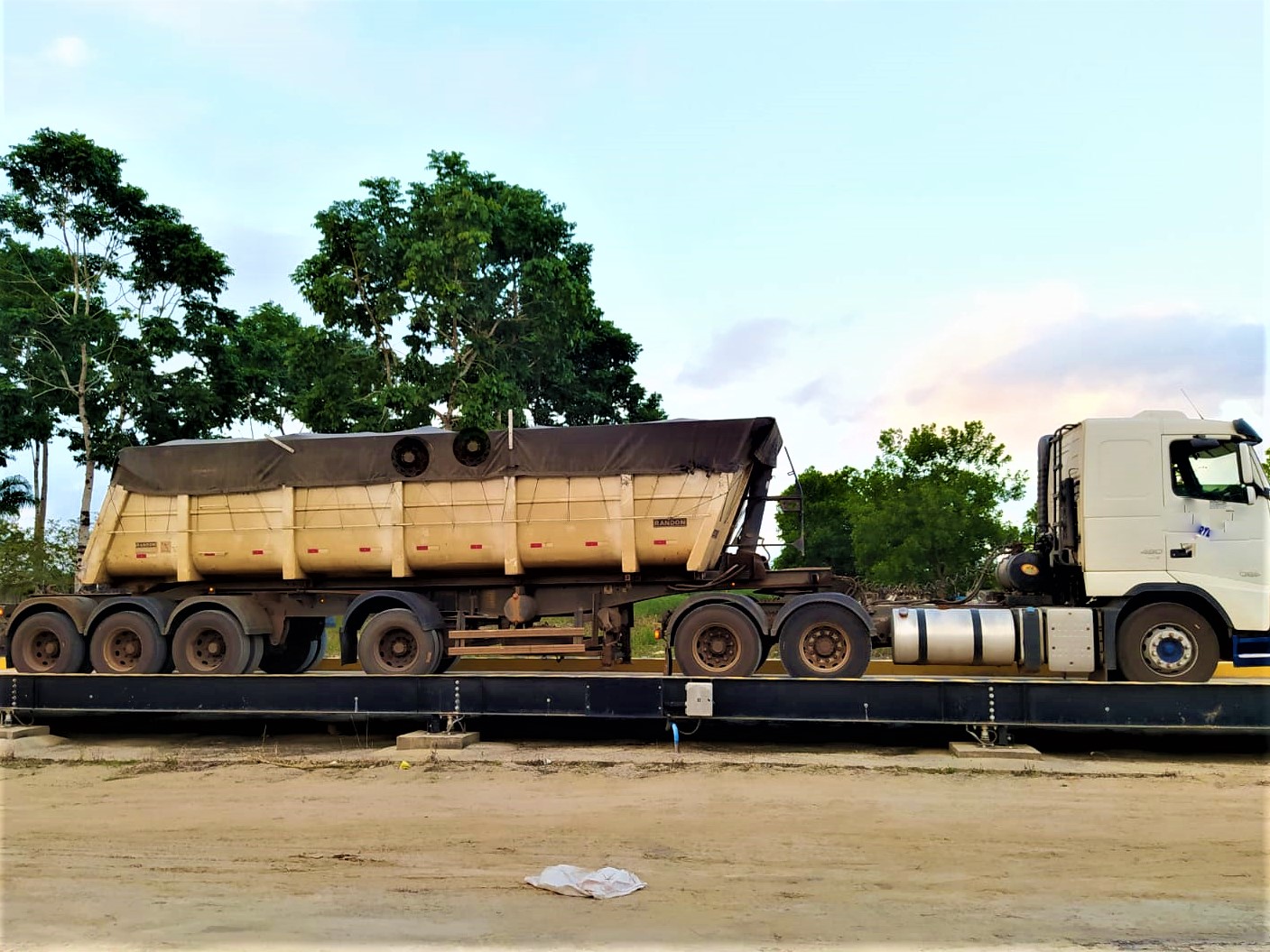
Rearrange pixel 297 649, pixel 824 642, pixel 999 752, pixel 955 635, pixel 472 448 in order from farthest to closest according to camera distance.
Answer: pixel 297 649
pixel 472 448
pixel 824 642
pixel 955 635
pixel 999 752

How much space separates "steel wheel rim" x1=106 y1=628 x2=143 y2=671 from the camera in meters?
13.1

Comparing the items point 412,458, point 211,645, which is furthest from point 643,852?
point 211,645

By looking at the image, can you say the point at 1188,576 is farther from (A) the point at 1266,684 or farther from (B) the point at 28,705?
(B) the point at 28,705

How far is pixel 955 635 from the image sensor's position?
1151 cm

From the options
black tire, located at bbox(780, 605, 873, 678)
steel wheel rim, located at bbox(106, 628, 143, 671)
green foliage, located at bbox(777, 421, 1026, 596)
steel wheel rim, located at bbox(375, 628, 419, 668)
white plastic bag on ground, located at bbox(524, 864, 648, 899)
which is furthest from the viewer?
green foliage, located at bbox(777, 421, 1026, 596)

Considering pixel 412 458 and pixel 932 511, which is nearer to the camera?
pixel 412 458

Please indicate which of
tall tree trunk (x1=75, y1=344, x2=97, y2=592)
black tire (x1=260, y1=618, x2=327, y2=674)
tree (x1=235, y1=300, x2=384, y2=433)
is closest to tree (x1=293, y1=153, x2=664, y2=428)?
A: tree (x1=235, y1=300, x2=384, y2=433)

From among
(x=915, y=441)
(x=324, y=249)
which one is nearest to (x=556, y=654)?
(x=324, y=249)

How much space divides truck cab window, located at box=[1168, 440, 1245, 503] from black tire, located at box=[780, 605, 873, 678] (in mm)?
3716

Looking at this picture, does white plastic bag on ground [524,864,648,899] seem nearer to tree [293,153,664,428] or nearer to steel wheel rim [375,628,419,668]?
steel wheel rim [375,628,419,668]

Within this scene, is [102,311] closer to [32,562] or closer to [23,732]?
[32,562]

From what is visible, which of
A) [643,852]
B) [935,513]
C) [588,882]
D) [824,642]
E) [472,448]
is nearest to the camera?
[588,882]

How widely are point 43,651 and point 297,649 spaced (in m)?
3.14

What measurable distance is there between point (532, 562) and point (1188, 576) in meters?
7.21
